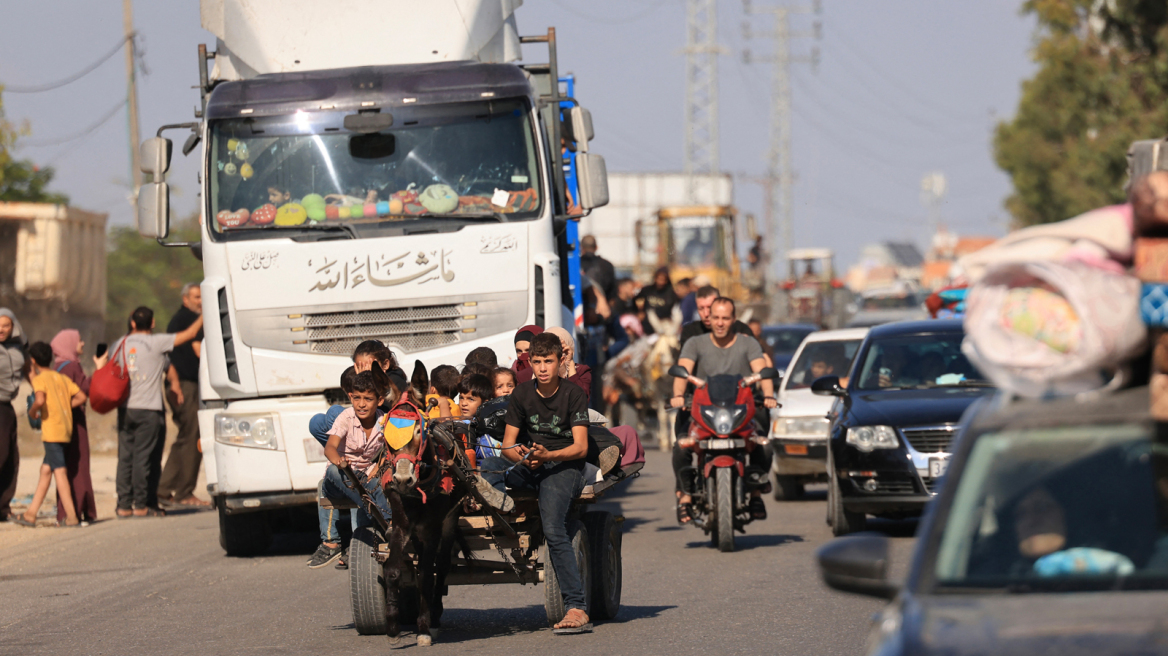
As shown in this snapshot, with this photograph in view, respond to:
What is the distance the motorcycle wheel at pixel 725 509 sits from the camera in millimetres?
11625

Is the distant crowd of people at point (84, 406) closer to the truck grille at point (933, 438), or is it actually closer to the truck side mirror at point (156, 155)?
the truck side mirror at point (156, 155)

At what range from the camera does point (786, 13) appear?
8381cm

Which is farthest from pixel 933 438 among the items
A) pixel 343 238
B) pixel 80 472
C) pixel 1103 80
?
pixel 1103 80

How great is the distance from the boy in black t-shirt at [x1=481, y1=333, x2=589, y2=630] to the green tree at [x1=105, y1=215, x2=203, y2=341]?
129 feet

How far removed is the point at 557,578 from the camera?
846 cm

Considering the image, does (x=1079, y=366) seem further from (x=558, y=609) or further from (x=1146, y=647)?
(x=558, y=609)

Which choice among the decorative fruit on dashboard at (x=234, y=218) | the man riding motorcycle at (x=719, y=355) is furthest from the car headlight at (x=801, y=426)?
the decorative fruit on dashboard at (x=234, y=218)

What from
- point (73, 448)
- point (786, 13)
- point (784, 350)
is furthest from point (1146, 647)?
point (786, 13)

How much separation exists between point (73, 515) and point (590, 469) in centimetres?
804

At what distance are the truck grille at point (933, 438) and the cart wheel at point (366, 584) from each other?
4.90 metres

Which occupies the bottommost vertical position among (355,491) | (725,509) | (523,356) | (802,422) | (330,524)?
(725,509)

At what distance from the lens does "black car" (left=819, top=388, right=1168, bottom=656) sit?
13.6 feet

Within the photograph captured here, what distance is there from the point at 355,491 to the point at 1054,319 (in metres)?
5.24

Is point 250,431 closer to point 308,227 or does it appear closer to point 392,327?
point 392,327
